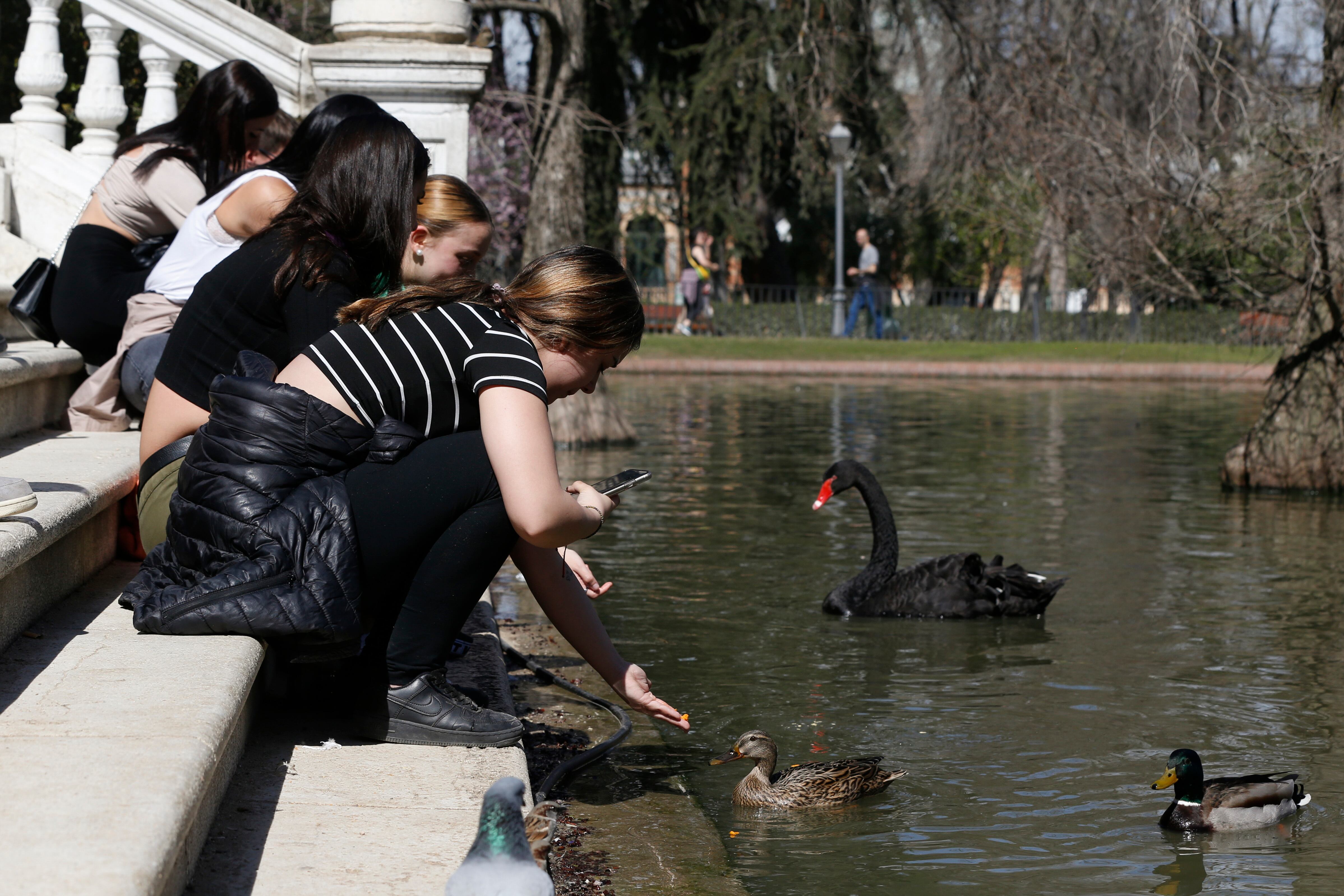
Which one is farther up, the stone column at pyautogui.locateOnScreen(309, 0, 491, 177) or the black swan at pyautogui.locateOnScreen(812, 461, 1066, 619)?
the stone column at pyautogui.locateOnScreen(309, 0, 491, 177)

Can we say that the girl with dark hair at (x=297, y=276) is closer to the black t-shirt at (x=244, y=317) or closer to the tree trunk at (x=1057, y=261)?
the black t-shirt at (x=244, y=317)

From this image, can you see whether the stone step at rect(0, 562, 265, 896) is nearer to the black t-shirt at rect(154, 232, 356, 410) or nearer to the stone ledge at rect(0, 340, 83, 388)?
the black t-shirt at rect(154, 232, 356, 410)

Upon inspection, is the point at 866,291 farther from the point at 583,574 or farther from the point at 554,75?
the point at 583,574

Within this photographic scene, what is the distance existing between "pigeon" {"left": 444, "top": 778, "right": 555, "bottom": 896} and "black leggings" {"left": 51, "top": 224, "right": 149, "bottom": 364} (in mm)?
4004

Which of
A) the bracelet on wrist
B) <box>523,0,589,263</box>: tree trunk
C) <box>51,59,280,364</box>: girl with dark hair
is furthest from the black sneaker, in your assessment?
<box>523,0,589,263</box>: tree trunk

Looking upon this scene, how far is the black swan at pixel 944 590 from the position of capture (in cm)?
731

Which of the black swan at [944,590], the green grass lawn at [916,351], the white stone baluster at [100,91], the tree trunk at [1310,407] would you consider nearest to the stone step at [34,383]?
the white stone baluster at [100,91]

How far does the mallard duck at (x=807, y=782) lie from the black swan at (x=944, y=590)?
2.64 meters

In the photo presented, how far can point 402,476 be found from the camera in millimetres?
3615

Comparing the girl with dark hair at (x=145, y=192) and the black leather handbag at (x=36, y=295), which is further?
the black leather handbag at (x=36, y=295)

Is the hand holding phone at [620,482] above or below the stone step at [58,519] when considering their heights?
above

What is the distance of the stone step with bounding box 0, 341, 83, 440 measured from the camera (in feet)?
17.6

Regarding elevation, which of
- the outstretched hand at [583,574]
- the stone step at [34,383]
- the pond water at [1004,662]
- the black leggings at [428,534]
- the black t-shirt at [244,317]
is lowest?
the pond water at [1004,662]

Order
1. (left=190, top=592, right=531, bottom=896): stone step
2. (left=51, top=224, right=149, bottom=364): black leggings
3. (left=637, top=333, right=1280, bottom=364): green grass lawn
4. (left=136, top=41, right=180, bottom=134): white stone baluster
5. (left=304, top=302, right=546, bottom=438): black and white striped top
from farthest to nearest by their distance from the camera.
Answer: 1. (left=637, top=333, right=1280, bottom=364): green grass lawn
2. (left=136, top=41, right=180, bottom=134): white stone baluster
3. (left=51, top=224, right=149, bottom=364): black leggings
4. (left=304, top=302, right=546, bottom=438): black and white striped top
5. (left=190, top=592, right=531, bottom=896): stone step
